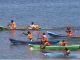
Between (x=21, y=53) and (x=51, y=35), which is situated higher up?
(x=51, y=35)

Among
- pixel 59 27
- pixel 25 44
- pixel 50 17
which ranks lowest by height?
pixel 25 44

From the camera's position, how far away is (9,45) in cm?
3653

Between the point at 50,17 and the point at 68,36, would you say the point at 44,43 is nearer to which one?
the point at 68,36

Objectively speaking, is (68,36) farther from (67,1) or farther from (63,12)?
(67,1)

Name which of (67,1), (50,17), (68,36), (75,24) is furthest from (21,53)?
(67,1)

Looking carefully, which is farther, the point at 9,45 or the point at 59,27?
the point at 59,27

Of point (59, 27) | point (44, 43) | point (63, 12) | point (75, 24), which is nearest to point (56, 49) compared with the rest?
point (44, 43)

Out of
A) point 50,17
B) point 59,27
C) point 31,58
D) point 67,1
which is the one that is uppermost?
point 67,1

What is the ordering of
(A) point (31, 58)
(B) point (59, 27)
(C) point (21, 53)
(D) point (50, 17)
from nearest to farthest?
(A) point (31, 58) < (C) point (21, 53) < (B) point (59, 27) < (D) point (50, 17)

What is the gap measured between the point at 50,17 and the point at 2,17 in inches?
285

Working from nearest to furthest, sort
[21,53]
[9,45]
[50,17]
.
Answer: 1. [21,53]
2. [9,45]
3. [50,17]

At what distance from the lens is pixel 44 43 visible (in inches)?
1319

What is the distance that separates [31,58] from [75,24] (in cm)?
1996

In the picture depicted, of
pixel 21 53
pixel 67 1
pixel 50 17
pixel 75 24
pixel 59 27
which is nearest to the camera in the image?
pixel 21 53
